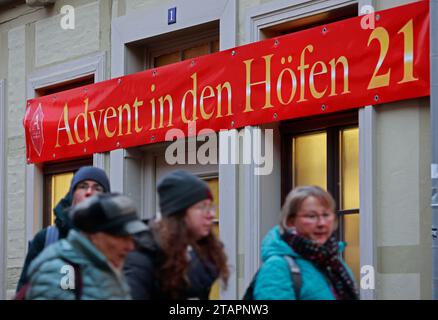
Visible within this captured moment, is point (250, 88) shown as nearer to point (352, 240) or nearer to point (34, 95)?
point (352, 240)

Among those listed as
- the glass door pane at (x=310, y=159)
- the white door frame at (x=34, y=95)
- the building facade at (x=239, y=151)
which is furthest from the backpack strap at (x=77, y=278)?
the white door frame at (x=34, y=95)

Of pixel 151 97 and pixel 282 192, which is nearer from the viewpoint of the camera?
pixel 282 192

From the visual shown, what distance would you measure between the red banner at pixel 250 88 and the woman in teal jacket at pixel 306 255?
127 inches

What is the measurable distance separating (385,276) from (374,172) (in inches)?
32.1

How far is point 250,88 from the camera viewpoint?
1006cm

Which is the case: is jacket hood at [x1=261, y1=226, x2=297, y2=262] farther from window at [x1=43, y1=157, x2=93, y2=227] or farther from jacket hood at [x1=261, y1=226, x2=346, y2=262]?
window at [x1=43, y1=157, x2=93, y2=227]

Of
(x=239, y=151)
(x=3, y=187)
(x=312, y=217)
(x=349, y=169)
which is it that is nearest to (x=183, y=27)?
(x=239, y=151)

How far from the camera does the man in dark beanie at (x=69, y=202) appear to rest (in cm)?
705

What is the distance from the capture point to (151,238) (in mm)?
5023

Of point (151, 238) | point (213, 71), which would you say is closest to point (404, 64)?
point (213, 71)

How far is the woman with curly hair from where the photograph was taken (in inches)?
195

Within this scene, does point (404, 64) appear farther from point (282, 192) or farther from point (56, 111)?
point (56, 111)

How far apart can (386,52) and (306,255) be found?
3859 mm

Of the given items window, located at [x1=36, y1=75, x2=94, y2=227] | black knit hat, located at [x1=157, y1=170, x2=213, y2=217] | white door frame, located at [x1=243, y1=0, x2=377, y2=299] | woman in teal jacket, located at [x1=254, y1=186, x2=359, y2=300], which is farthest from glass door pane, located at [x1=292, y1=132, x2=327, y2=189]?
black knit hat, located at [x1=157, y1=170, x2=213, y2=217]
